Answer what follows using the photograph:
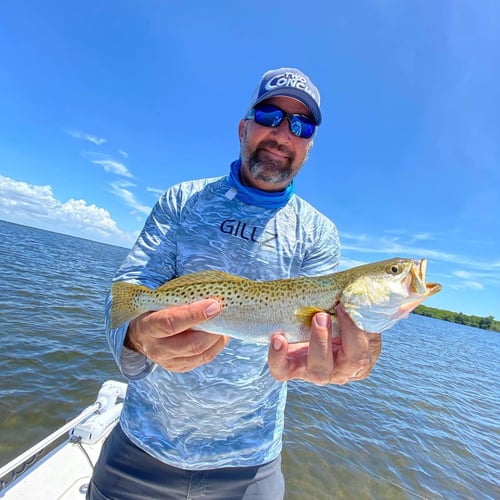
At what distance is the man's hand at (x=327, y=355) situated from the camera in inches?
94.7

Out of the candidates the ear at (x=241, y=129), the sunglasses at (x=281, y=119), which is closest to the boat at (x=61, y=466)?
the ear at (x=241, y=129)

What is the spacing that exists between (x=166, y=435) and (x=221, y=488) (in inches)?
24.7

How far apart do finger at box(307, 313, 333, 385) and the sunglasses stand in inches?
68.5

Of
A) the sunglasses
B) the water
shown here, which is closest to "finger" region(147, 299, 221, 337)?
the sunglasses

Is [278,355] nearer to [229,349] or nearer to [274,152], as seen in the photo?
[229,349]

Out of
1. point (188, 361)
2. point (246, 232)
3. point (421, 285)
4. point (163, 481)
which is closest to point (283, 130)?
point (246, 232)

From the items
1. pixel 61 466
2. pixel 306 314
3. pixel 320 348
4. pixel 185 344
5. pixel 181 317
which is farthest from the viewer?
pixel 61 466

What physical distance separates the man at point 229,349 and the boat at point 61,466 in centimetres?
226

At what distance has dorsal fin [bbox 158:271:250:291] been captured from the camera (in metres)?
2.69

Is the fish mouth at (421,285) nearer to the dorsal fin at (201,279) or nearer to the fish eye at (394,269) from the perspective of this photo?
the fish eye at (394,269)

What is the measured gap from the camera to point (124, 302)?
260 centimetres

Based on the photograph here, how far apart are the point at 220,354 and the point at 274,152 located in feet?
6.18

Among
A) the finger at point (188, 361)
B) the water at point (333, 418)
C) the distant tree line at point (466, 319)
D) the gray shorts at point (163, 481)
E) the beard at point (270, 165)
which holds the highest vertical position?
the distant tree line at point (466, 319)

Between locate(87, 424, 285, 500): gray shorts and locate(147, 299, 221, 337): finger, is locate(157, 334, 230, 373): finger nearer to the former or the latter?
locate(147, 299, 221, 337): finger
